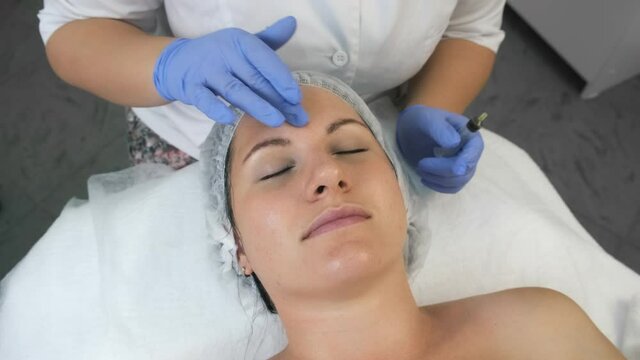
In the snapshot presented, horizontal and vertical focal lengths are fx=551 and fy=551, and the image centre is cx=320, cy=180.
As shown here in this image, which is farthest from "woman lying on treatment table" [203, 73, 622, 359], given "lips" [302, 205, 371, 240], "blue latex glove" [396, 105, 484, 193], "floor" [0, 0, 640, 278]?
"floor" [0, 0, 640, 278]

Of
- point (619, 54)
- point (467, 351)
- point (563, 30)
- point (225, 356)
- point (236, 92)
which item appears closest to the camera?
point (236, 92)

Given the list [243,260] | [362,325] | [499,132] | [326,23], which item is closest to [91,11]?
[326,23]

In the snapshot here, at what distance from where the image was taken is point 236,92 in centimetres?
85

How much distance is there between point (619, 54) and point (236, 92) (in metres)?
1.69

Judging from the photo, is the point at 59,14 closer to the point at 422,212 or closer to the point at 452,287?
the point at 422,212

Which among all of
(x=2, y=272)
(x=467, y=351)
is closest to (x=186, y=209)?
(x=467, y=351)

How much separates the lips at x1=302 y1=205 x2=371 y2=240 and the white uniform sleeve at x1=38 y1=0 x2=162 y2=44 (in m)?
0.53

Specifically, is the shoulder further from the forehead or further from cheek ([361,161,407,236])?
the forehead

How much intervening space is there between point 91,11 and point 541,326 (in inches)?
38.6

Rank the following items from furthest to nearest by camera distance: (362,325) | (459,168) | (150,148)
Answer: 1. (150,148)
2. (459,168)
3. (362,325)

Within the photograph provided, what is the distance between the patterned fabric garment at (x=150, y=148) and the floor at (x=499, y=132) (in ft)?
2.47

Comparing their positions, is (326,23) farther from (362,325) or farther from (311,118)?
(362,325)

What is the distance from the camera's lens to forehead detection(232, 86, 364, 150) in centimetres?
89

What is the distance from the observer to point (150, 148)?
1301 millimetres
